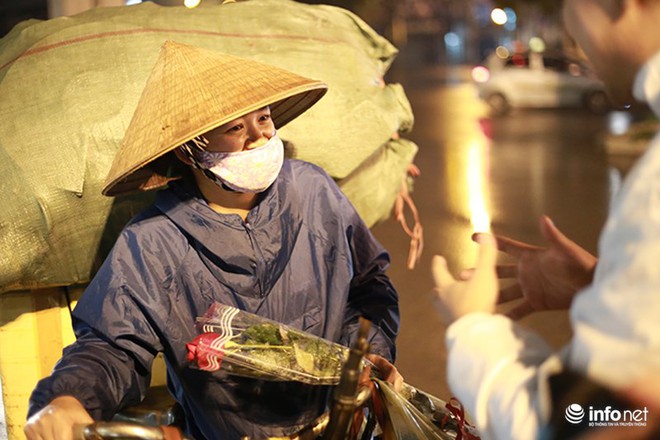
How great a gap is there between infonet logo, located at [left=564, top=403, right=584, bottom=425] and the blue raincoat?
132 cm

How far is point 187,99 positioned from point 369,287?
0.84 meters

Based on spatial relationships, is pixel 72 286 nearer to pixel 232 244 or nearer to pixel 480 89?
pixel 232 244

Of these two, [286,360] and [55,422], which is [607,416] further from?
[55,422]

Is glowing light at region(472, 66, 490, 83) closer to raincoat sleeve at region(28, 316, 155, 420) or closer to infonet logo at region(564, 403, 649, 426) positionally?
raincoat sleeve at region(28, 316, 155, 420)

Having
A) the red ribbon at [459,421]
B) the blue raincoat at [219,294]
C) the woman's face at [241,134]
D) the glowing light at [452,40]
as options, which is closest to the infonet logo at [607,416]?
the red ribbon at [459,421]

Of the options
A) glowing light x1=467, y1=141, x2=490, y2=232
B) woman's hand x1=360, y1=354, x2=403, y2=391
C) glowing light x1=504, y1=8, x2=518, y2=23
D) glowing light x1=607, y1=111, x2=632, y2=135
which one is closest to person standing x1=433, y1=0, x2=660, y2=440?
woman's hand x1=360, y1=354, x2=403, y2=391

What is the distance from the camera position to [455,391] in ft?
5.19

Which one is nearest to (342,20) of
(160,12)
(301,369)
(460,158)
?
(160,12)

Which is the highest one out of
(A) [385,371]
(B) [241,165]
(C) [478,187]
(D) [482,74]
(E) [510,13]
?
(B) [241,165]

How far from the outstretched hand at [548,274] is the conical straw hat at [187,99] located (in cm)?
102

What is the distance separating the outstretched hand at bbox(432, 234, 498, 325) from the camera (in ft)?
5.35

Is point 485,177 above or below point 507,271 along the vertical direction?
below

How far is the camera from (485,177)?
33.8ft

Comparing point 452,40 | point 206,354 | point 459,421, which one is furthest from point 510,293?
point 452,40
